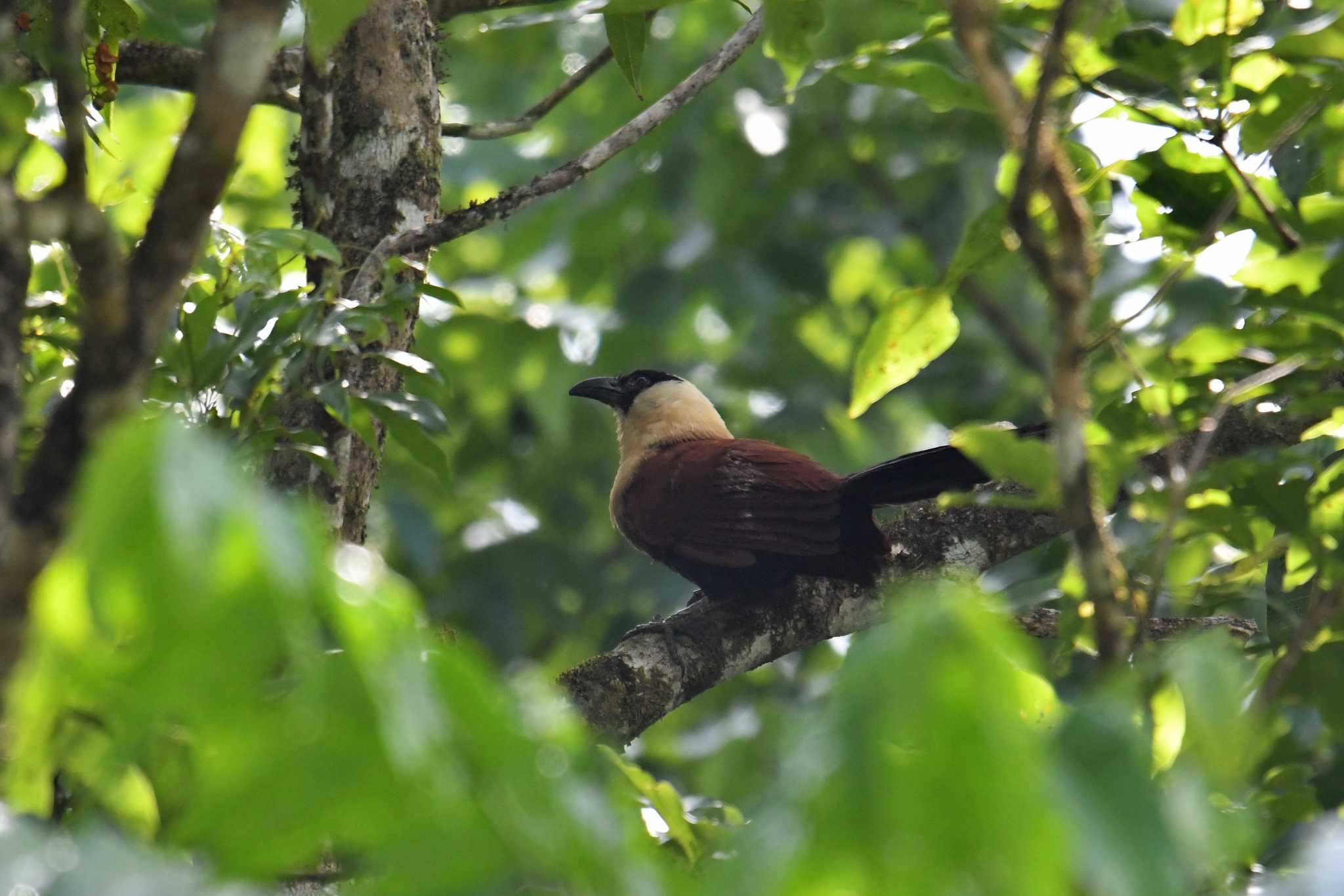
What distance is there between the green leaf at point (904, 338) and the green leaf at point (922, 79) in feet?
1.03

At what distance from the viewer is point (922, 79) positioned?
184 centimetres

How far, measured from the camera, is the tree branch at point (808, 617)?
291cm

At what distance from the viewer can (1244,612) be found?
340 centimetres

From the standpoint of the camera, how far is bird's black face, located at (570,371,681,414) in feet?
17.5

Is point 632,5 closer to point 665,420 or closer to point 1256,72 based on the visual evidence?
point 1256,72

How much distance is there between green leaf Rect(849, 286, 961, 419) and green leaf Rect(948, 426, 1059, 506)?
0.69m

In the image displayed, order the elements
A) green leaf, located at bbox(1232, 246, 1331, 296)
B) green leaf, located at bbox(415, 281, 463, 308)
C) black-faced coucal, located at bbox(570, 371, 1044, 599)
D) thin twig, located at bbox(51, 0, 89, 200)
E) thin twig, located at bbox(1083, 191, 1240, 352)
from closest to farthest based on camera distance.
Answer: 1. thin twig, located at bbox(51, 0, 89, 200)
2. thin twig, located at bbox(1083, 191, 1240, 352)
3. green leaf, located at bbox(1232, 246, 1331, 296)
4. green leaf, located at bbox(415, 281, 463, 308)
5. black-faced coucal, located at bbox(570, 371, 1044, 599)

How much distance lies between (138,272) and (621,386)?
4.18m

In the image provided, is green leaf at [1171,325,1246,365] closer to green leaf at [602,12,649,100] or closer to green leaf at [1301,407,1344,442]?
green leaf at [1301,407,1344,442]

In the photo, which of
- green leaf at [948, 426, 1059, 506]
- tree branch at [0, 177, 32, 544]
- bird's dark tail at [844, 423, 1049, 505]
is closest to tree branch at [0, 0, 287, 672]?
tree branch at [0, 177, 32, 544]

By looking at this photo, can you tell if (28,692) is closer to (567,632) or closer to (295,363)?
(295,363)

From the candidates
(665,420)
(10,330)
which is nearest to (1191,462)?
(10,330)

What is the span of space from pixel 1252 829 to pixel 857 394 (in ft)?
3.23

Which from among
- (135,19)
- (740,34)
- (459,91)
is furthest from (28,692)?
(459,91)
